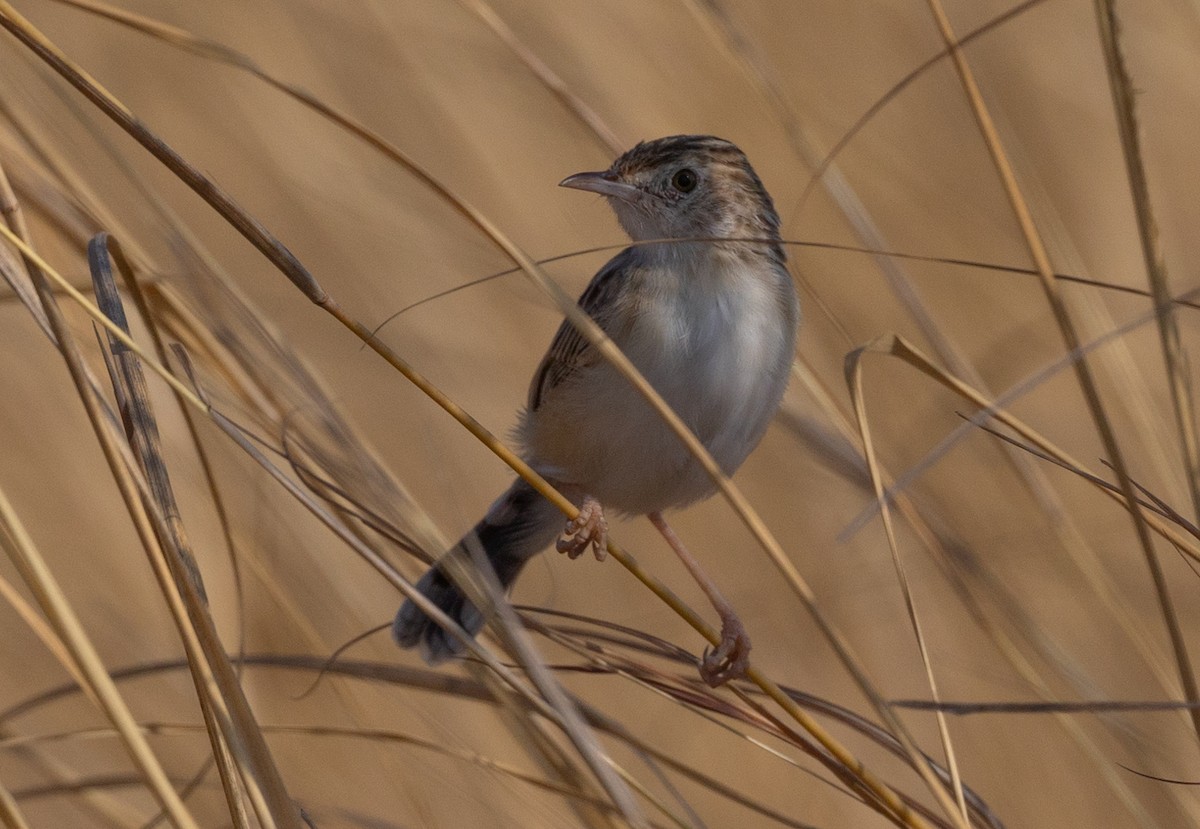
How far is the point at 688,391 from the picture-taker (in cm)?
342

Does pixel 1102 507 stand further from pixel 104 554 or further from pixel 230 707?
pixel 230 707

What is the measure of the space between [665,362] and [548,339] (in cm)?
225

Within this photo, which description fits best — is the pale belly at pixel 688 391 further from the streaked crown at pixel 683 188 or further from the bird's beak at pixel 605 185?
the bird's beak at pixel 605 185

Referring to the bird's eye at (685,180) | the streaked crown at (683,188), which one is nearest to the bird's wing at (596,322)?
the streaked crown at (683,188)

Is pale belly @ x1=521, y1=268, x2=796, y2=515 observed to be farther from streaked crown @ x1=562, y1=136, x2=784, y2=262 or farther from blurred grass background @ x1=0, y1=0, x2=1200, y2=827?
streaked crown @ x1=562, y1=136, x2=784, y2=262

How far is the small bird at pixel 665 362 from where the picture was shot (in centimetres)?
345

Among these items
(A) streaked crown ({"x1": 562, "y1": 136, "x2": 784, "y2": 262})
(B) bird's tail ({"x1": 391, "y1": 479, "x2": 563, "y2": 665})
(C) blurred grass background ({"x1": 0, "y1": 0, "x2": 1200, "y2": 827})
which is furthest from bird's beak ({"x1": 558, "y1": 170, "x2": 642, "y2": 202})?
(B) bird's tail ({"x1": 391, "y1": 479, "x2": 563, "y2": 665})

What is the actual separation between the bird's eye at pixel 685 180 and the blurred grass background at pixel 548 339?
39 centimetres

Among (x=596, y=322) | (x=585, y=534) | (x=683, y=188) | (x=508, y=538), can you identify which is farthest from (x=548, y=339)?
(x=585, y=534)

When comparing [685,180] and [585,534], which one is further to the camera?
[685,180]

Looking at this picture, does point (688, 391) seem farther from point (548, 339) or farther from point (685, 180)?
point (548, 339)

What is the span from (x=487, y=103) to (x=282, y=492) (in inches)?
106

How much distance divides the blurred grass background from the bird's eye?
1.30ft

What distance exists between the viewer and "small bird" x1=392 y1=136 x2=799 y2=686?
3445 mm
